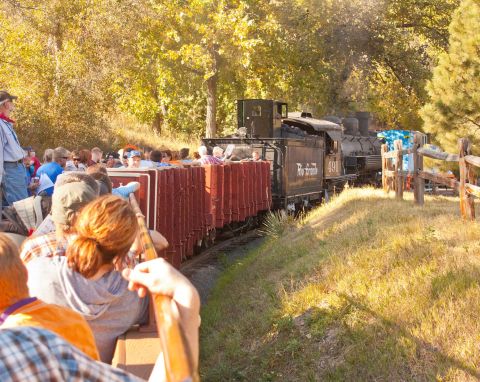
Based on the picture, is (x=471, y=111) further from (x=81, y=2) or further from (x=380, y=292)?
(x=81, y=2)

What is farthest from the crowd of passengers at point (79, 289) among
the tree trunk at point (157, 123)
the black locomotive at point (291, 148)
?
the tree trunk at point (157, 123)

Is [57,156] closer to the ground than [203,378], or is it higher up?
higher up

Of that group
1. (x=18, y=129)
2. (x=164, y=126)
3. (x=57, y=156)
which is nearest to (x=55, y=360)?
(x=57, y=156)

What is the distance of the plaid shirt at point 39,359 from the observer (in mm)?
1830

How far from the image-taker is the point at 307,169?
77.1ft

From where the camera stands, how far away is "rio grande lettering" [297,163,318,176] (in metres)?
22.4

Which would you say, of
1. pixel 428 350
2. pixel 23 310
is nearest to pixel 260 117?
pixel 428 350

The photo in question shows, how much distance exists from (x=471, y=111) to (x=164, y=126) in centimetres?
2726

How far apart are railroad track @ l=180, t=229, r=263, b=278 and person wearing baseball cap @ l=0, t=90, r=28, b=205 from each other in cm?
502

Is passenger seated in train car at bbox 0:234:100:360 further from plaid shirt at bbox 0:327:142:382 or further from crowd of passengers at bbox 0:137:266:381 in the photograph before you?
plaid shirt at bbox 0:327:142:382

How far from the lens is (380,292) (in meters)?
7.27

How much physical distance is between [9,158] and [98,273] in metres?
4.79

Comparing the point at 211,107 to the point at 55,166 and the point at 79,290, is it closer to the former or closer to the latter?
the point at 55,166

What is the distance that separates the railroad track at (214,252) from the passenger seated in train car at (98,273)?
8386mm
